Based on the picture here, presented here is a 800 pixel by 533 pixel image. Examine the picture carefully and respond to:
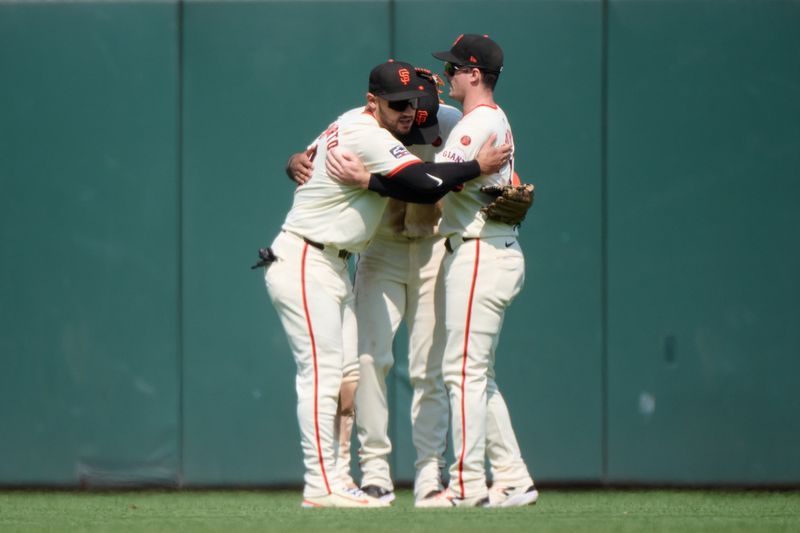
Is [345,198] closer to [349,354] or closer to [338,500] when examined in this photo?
[349,354]

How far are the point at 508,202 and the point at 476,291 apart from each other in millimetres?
393

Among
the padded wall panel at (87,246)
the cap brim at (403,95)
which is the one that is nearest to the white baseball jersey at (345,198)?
the cap brim at (403,95)

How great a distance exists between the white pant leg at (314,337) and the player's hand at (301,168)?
280mm

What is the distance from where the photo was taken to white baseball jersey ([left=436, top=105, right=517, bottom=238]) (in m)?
5.92

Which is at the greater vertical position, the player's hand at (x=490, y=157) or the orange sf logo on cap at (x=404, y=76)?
the orange sf logo on cap at (x=404, y=76)

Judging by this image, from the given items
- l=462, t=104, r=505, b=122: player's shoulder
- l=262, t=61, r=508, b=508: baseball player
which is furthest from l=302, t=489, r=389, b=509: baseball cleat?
l=462, t=104, r=505, b=122: player's shoulder

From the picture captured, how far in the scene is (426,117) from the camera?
20.3ft

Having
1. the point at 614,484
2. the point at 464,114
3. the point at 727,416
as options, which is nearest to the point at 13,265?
the point at 464,114

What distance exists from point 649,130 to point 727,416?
5.21ft

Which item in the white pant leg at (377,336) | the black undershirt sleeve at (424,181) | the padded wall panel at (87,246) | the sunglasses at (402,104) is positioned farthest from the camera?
the padded wall panel at (87,246)

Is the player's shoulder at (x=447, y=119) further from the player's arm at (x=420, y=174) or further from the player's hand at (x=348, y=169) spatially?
the player's hand at (x=348, y=169)

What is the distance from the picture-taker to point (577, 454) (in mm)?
7625

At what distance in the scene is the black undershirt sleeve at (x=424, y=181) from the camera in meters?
5.74

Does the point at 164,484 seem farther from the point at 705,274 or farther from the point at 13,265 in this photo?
the point at 705,274
